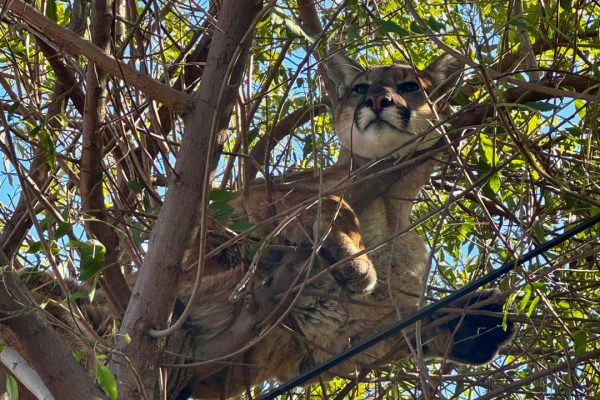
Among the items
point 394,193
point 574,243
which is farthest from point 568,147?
point 394,193

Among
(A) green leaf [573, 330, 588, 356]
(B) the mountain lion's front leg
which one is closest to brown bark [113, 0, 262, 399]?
(B) the mountain lion's front leg

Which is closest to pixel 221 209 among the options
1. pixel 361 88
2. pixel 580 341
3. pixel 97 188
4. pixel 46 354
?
pixel 97 188

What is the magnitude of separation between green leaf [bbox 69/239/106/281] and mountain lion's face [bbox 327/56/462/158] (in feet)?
7.63

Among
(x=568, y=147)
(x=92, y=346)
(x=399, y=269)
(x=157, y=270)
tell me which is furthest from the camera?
(x=399, y=269)

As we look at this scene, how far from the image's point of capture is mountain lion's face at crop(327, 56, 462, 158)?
18.2ft

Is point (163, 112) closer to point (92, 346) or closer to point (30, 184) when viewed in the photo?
point (30, 184)

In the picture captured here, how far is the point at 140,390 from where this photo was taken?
3.22 meters

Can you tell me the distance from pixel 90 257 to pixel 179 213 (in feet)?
1.53

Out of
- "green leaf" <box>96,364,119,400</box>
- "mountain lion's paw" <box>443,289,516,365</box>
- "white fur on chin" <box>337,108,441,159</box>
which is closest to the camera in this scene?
"green leaf" <box>96,364,119,400</box>

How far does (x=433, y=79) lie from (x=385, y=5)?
2.26 feet

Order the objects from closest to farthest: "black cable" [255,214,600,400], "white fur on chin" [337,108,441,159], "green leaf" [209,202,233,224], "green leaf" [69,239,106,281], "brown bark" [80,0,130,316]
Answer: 1. "green leaf" [69,239,106,281]
2. "black cable" [255,214,600,400]
3. "green leaf" [209,202,233,224]
4. "brown bark" [80,0,130,316]
5. "white fur on chin" [337,108,441,159]

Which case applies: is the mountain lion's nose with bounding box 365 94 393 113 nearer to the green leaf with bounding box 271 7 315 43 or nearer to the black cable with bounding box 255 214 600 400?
the black cable with bounding box 255 214 600 400

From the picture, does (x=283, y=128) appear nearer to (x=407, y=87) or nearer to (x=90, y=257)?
(x=407, y=87)

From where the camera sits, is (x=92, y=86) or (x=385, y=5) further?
(x=385, y=5)
